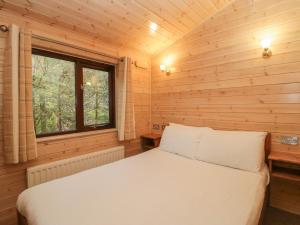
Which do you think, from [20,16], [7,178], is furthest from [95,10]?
[7,178]

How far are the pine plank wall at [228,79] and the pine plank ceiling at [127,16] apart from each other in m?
0.11

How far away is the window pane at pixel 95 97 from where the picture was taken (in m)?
2.45

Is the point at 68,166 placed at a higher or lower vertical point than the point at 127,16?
lower

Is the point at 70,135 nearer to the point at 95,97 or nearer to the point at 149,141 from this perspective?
the point at 95,97

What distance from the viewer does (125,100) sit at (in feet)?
8.50

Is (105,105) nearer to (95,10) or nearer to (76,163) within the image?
(76,163)

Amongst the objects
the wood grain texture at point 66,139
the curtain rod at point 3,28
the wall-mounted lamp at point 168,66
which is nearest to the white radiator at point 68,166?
the wood grain texture at point 66,139

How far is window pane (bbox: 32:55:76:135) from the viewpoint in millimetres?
1982

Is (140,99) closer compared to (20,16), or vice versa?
(20,16)

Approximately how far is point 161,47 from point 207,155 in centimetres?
192

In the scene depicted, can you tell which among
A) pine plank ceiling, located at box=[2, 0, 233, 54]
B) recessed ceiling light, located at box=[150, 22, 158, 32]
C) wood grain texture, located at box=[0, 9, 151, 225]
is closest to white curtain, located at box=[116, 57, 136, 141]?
wood grain texture, located at box=[0, 9, 151, 225]

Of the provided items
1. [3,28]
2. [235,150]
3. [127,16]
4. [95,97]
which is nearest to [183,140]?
[235,150]

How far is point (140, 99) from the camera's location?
3.04m

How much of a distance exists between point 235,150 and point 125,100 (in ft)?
5.20
